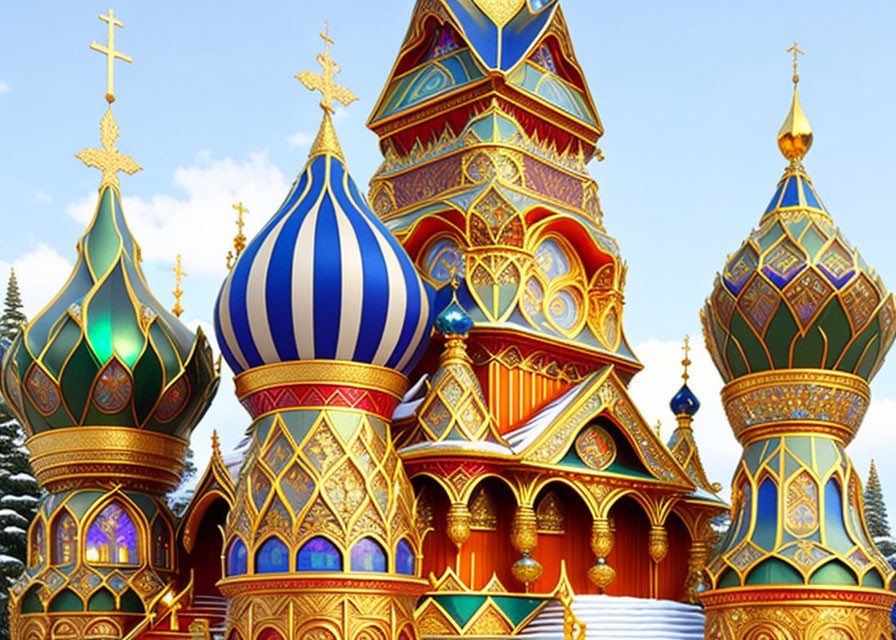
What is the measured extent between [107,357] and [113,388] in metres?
0.38

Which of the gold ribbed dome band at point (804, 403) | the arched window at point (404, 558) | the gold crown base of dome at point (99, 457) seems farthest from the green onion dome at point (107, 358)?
the gold ribbed dome band at point (804, 403)

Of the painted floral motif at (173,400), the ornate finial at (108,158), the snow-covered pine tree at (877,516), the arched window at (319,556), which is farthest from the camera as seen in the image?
the snow-covered pine tree at (877,516)

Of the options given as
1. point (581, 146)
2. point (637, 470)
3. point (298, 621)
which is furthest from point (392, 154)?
point (298, 621)

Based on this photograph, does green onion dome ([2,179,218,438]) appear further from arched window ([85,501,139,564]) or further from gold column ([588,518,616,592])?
gold column ([588,518,616,592])

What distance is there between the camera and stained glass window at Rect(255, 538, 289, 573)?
1285cm

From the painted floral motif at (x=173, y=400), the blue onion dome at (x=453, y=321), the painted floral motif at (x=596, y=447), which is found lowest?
the painted floral motif at (x=596, y=447)

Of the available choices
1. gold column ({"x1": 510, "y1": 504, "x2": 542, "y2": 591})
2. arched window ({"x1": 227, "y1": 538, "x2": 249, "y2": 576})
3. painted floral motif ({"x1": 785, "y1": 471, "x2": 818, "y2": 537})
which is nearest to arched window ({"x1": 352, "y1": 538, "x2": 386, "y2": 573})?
arched window ({"x1": 227, "y1": 538, "x2": 249, "y2": 576})

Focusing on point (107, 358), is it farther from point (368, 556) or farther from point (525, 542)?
point (525, 542)

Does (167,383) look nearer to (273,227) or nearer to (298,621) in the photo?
(273,227)

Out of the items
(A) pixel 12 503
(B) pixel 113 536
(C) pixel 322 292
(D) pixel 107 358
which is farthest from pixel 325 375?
(A) pixel 12 503

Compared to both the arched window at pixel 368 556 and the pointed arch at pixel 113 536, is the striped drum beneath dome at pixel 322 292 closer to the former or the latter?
the arched window at pixel 368 556

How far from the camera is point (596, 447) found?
1598 centimetres

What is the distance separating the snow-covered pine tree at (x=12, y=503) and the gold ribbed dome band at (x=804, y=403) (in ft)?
47.4

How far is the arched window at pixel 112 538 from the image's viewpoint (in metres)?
15.7
